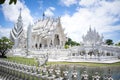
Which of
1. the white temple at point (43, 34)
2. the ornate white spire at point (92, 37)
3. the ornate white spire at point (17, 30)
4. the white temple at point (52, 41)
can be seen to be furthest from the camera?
the ornate white spire at point (17, 30)

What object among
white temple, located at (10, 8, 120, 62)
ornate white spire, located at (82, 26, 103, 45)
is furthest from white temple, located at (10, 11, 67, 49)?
ornate white spire, located at (82, 26, 103, 45)

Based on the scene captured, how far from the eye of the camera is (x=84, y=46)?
101 ft

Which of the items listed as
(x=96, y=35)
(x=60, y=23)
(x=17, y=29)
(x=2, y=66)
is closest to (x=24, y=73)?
(x=2, y=66)

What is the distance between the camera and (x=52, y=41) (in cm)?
4097

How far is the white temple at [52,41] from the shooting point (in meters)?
28.9

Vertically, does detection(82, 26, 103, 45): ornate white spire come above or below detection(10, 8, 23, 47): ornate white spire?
below

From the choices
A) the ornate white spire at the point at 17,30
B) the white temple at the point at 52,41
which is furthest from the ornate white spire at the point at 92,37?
the ornate white spire at the point at 17,30

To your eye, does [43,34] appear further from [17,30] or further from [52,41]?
[17,30]

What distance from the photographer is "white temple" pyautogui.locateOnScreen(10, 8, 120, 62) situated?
94.8 feet

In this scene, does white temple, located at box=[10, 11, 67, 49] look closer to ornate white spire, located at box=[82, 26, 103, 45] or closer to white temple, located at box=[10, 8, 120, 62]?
white temple, located at box=[10, 8, 120, 62]

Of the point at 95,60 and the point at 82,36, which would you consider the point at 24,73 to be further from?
the point at 82,36

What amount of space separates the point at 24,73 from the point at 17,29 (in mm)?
41327

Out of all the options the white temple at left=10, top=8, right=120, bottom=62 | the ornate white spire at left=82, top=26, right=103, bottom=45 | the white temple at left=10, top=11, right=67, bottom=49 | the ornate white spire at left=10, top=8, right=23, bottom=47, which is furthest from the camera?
the ornate white spire at left=10, top=8, right=23, bottom=47

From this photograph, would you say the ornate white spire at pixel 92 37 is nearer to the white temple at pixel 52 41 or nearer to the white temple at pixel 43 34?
the white temple at pixel 52 41
